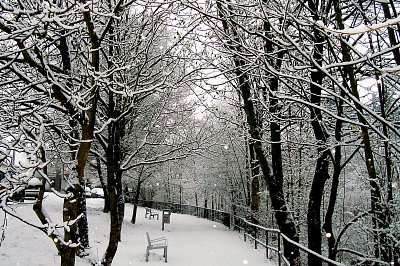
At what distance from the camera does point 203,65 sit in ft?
24.4

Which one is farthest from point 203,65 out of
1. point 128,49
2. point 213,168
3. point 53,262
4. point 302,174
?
point 213,168

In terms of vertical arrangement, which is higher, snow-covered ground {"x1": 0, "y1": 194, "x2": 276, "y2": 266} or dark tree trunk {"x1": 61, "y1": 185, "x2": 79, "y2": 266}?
dark tree trunk {"x1": 61, "y1": 185, "x2": 79, "y2": 266}

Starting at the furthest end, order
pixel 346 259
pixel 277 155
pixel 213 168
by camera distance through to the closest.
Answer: pixel 213 168 < pixel 346 259 < pixel 277 155

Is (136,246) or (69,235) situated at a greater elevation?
(69,235)

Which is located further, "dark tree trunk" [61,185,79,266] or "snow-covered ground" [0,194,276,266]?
"snow-covered ground" [0,194,276,266]

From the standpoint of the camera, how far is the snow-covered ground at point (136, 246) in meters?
10.0

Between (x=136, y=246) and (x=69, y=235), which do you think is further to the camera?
(x=136, y=246)

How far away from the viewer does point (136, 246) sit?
1603 centimetres

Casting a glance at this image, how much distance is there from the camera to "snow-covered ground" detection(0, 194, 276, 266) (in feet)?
33.0

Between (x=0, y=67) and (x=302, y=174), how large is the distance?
17.0 metres

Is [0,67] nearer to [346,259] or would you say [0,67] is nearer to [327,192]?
[346,259]

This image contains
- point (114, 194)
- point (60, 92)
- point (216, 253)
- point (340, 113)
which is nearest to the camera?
point (340, 113)

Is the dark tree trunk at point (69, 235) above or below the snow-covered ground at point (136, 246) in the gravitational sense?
above

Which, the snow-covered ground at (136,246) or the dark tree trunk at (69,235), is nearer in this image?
the dark tree trunk at (69,235)
